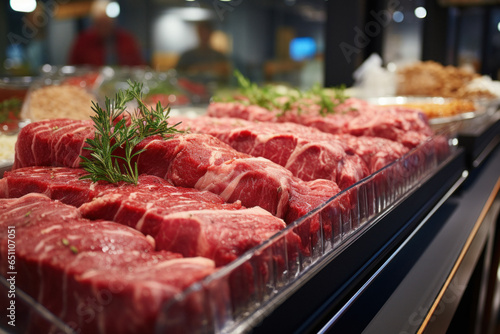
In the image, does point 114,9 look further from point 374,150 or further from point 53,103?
point 374,150

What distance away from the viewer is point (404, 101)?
383 centimetres

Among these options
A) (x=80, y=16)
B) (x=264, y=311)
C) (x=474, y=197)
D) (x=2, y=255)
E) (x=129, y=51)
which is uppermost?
(x=80, y=16)

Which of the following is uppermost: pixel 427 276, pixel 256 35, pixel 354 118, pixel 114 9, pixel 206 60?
pixel 114 9

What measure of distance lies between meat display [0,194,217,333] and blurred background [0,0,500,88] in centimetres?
427

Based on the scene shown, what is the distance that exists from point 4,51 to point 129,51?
236 cm

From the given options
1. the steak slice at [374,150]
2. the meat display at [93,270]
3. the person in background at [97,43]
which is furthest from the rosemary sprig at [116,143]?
the person in background at [97,43]

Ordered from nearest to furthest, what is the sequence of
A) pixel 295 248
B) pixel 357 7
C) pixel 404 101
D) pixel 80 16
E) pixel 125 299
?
1. pixel 125 299
2. pixel 295 248
3. pixel 404 101
4. pixel 357 7
5. pixel 80 16

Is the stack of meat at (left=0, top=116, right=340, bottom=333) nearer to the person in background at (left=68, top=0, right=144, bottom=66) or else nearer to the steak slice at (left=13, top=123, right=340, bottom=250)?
the steak slice at (left=13, top=123, right=340, bottom=250)

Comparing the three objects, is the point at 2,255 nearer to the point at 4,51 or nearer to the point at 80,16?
the point at 4,51

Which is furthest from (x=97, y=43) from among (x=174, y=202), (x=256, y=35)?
(x=174, y=202)

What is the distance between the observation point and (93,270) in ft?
2.64

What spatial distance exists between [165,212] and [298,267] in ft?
1.09

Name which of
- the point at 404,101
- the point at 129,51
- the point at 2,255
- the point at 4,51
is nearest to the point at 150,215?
the point at 2,255

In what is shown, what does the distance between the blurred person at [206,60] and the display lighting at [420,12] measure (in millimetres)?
4470
